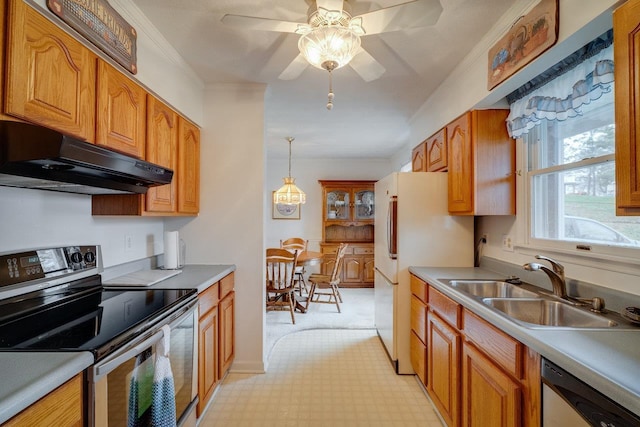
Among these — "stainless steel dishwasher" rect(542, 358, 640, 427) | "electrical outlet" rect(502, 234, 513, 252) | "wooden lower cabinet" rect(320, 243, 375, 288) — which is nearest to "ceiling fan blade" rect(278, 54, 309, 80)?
"stainless steel dishwasher" rect(542, 358, 640, 427)

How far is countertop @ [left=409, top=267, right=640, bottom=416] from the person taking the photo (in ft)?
2.43

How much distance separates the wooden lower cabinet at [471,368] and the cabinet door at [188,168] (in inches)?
71.9

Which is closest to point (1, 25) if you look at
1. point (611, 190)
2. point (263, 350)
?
point (263, 350)

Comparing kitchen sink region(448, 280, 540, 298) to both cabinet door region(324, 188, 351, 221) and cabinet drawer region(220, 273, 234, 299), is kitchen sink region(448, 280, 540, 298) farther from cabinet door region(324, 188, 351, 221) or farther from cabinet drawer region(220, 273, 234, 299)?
cabinet door region(324, 188, 351, 221)

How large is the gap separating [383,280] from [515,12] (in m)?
2.14

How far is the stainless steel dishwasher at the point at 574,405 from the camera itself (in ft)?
2.42

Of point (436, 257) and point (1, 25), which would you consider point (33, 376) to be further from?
point (436, 257)

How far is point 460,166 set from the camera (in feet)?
7.09

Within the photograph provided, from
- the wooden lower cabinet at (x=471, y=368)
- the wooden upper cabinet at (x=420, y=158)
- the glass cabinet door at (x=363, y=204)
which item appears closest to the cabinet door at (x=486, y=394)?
the wooden lower cabinet at (x=471, y=368)

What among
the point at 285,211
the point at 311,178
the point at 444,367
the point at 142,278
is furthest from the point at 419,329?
the point at 311,178

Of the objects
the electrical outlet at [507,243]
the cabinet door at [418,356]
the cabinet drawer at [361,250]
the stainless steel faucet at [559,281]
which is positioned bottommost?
the cabinet door at [418,356]

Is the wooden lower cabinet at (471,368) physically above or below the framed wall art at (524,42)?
below

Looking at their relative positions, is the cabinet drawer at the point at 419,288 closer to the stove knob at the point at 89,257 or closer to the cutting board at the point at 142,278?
the cutting board at the point at 142,278

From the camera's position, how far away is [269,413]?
1932mm
